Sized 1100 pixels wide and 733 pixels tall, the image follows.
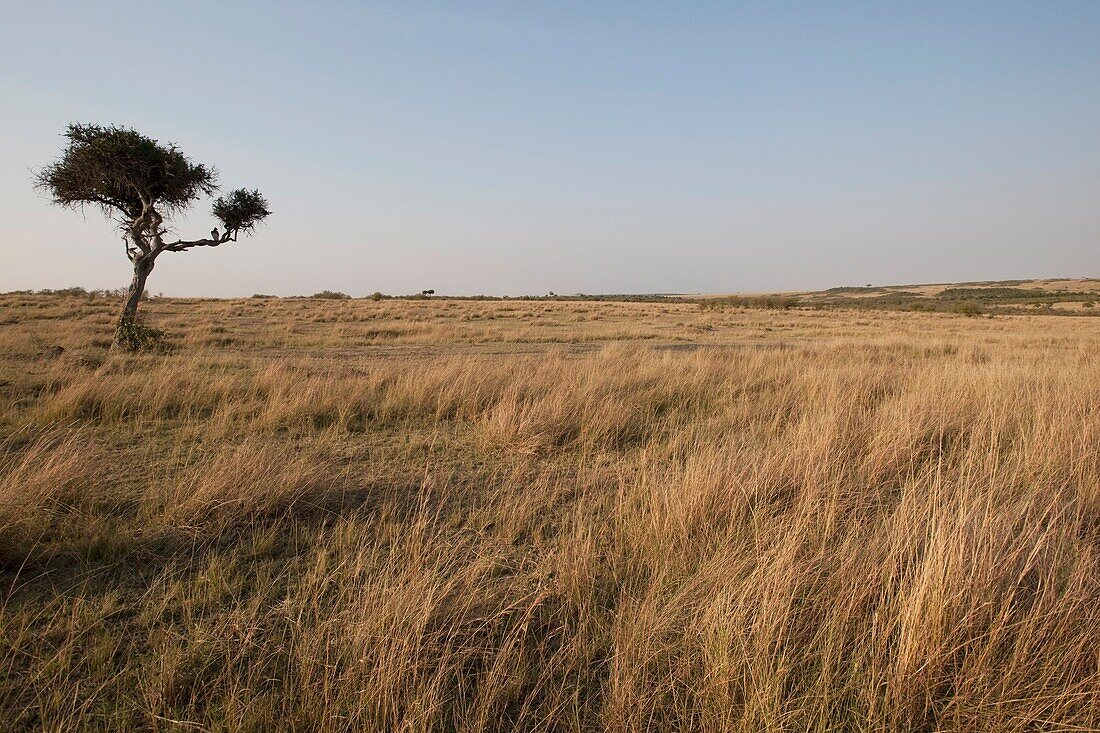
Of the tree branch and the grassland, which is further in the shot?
the tree branch

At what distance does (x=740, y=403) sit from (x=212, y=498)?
5.57 meters

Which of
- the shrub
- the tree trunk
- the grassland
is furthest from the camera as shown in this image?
the tree trunk

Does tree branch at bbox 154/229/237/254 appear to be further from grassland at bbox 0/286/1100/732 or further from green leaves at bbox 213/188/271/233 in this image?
grassland at bbox 0/286/1100/732

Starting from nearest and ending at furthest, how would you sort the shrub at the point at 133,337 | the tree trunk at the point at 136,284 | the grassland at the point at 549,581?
the grassland at the point at 549,581 → the shrub at the point at 133,337 → the tree trunk at the point at 136,284

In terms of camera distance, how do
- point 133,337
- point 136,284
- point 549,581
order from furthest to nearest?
point 136,284
point 133,337
point 549,581

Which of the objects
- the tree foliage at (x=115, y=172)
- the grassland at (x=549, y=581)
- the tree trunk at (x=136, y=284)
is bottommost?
the grassland at (x=549, y=581)

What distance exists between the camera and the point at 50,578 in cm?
234

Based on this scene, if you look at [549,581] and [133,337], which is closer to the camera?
[549,581]

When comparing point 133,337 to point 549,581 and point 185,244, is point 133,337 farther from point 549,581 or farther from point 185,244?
point 549,581

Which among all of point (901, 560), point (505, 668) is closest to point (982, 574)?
point (901, 560)

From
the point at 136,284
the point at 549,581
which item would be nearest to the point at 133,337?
the point at 136,284

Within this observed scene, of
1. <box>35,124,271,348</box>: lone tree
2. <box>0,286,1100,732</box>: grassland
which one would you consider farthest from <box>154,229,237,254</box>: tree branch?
<box>0,286,1100,732</box>: grassland

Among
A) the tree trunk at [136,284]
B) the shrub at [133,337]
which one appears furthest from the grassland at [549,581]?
the tree trunk at [136,284]

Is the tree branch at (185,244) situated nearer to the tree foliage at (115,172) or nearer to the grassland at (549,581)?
the tree foliage at (115,172)
